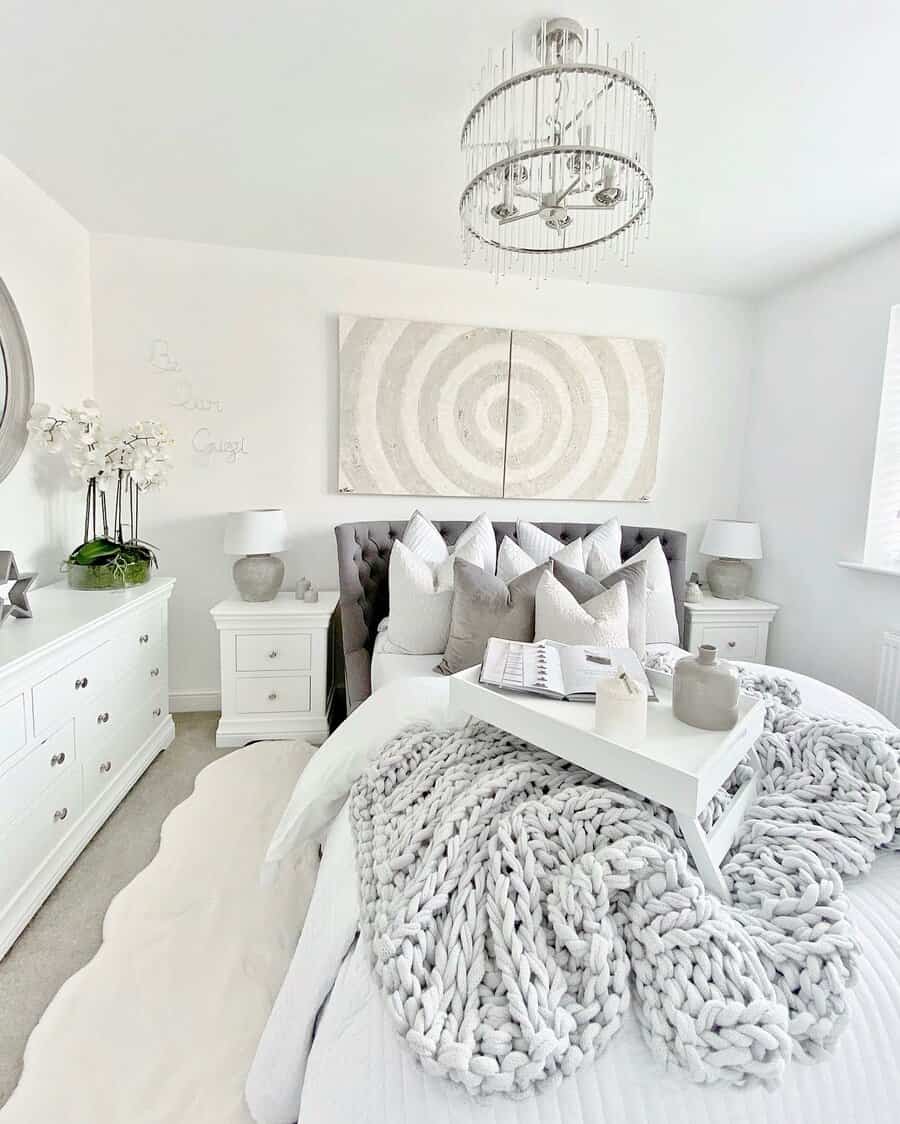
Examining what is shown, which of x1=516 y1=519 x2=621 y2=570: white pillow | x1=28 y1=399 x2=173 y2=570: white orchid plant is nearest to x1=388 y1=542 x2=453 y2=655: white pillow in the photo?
x1=516 y1=519 x2=621 y2=570: white pillow

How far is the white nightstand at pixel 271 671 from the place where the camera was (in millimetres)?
2721

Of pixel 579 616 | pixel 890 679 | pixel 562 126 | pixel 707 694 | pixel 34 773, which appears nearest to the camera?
pixel 707 694

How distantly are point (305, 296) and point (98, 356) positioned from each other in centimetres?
105

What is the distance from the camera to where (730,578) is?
3.26 metres

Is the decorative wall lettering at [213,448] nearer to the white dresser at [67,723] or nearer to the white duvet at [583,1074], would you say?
the white dresser at [67,723]

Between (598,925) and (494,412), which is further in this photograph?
(494,412)

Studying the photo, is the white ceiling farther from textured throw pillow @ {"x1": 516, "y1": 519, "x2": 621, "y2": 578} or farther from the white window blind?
textured throw pillow @ {"x1": 516, "y1": 519, "x2": 621, "y2": 578}

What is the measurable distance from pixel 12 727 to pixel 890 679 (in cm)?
327

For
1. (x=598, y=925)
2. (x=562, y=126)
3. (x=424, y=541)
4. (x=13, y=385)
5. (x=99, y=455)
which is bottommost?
(x=598, y=925)

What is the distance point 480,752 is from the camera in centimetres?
122

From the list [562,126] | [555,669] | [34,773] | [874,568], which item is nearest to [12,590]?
[34,773]

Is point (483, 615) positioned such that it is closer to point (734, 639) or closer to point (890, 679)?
point (734, 639)

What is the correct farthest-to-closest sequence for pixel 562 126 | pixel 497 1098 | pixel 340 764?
pixel 562 126 < pixel 340 764 < pixel 497 1098

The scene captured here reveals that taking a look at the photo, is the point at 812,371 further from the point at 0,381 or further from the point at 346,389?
the point at 0,381
